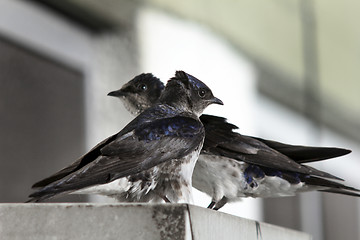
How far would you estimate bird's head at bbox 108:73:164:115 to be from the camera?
1.44m

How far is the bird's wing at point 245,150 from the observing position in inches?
59.1

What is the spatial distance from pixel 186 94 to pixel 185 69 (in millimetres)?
→ 1714

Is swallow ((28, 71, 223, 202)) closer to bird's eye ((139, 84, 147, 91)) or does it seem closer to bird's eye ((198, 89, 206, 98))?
bird's eye ((198, 89, 206, 98))

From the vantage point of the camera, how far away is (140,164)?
113 cm

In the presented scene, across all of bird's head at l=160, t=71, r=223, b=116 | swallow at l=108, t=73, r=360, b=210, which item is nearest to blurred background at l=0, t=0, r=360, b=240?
swallow at l=108, t=73, r=360, b=210

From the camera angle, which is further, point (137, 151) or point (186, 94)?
point (186, 94)

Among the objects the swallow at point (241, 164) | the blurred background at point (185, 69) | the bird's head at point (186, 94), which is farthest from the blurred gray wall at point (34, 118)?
the bird's head at point (186, 94)

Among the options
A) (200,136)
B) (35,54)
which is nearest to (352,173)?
(35,54)

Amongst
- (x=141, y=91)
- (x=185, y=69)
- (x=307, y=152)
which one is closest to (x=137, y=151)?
(x=141, y=91)

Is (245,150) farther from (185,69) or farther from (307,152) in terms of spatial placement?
(185,69)

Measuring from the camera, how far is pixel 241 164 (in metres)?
1.56

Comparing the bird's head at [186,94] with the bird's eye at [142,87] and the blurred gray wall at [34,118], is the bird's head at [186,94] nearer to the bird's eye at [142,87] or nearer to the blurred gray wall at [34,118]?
the bird's eye at [142,87]

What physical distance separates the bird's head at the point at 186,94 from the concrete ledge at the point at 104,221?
0.31 m

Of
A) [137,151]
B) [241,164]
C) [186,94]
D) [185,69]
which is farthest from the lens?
[185,69]
